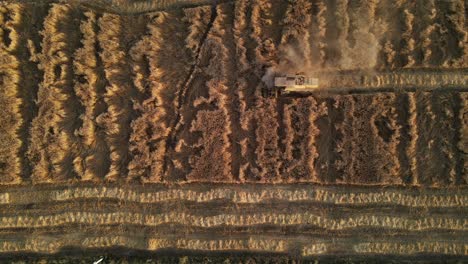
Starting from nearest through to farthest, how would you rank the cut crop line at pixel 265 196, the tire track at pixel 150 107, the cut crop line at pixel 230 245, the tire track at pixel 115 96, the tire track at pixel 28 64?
the cut crop line at pixel 230 245
the cut crop line at pixel 265 196
the tire track at pixel 150 107
the tire track at pixel 115 96
the tire track at pixel 28 64

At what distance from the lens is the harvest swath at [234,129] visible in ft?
27.1

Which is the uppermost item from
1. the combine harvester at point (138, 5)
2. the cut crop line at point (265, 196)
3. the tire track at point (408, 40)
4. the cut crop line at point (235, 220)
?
the combine harvester at point (138, 5)

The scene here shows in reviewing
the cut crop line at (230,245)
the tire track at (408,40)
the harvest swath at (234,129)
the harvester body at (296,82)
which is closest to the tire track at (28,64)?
the harvest swath at (234,129)

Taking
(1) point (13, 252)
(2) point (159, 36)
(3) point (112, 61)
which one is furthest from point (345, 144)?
(1) point (13, 252)

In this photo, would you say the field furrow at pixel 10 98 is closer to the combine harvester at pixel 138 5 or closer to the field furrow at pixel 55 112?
the field furrow at pixel 55 112

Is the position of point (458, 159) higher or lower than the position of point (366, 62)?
lower

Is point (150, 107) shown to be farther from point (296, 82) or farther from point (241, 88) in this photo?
point (296, 82)

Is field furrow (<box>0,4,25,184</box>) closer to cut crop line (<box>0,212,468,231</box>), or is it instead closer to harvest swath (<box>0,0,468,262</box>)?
harvest swath (<box>0,0,468,262</box>)

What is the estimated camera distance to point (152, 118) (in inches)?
340

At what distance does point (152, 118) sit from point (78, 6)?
3.50 m

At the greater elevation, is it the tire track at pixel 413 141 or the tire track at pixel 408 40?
the tire track at pixel 408 40

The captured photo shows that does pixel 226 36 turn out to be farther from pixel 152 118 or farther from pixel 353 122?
pixel 353 122

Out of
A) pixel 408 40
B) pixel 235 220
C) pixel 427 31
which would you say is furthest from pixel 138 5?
pixel 427 31

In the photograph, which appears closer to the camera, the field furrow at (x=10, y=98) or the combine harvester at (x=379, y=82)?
the combine harvester at (x=379, y=82)
